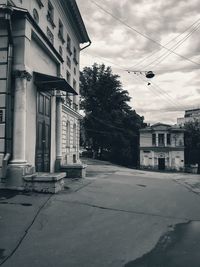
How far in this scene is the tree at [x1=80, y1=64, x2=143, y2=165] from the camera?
38.0 meters

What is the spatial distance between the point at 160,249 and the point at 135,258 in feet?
2.13

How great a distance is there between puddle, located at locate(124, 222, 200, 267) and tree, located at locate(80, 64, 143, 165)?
3215 centimetres

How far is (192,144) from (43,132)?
37.9 meters

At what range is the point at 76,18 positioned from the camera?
64.7ft

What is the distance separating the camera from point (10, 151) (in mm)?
8461

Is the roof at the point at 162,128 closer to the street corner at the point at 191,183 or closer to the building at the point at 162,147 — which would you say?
the building at the point at 162,147

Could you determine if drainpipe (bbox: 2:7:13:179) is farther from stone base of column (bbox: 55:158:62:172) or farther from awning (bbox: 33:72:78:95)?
stone base of column (bbox: 55:158:62:172)

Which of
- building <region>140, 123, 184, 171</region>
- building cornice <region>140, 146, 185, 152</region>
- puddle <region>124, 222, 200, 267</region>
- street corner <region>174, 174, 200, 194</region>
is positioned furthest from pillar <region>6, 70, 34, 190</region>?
building cornice <region>140, 146, 185, 152</region>

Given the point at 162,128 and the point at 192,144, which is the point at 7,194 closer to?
the point at 162,128

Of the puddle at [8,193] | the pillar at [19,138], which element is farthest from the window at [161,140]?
the puddle at [8,193]

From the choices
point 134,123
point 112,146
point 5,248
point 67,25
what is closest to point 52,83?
point 5,248

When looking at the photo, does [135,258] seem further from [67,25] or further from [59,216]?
[67,25]

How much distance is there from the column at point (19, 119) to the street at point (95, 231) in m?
1.30

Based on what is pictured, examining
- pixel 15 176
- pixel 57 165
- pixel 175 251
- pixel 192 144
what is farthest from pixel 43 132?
pixel 192 144
